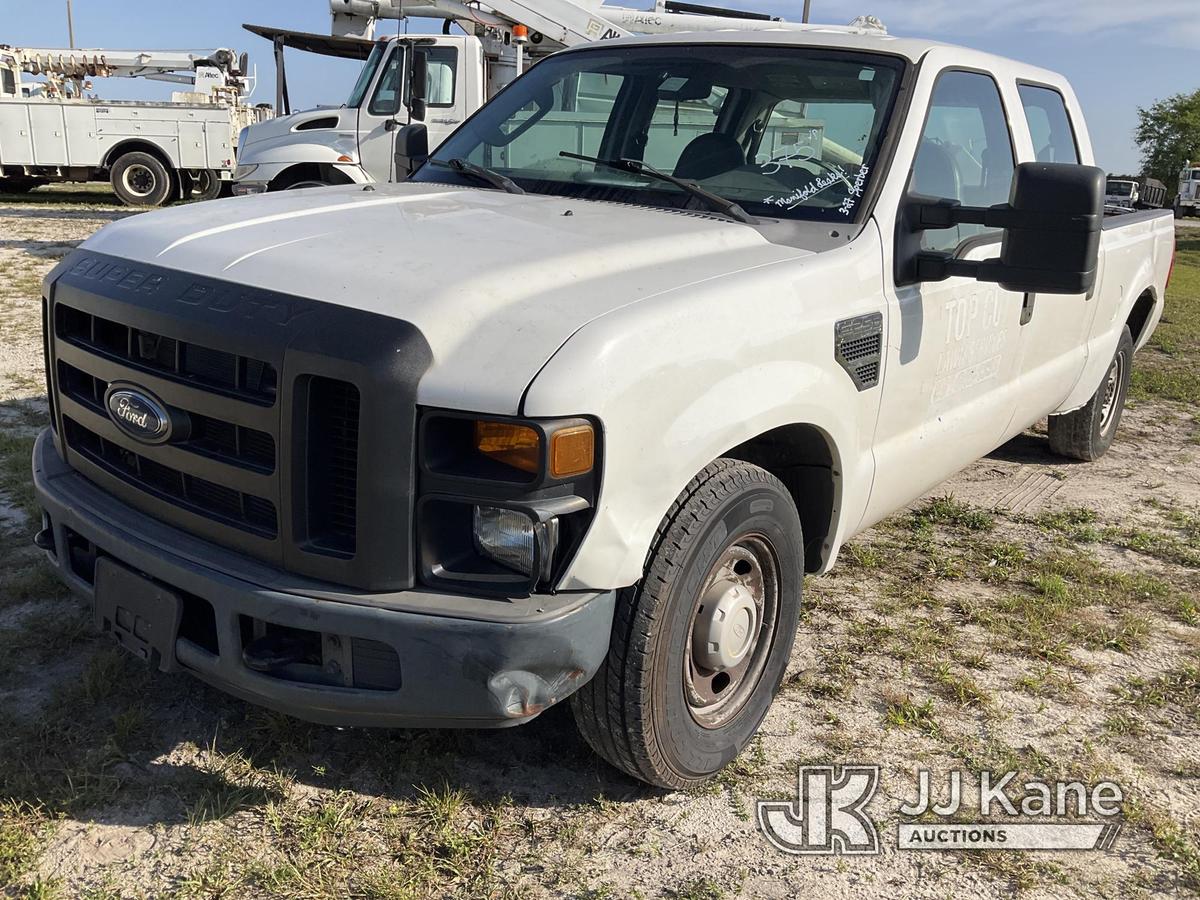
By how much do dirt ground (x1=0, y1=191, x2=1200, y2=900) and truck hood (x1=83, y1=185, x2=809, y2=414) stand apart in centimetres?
118

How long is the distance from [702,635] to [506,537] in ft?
2.43

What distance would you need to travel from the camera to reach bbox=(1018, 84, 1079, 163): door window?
418cm

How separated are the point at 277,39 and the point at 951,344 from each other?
14203mm

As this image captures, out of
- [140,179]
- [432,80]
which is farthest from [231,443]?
[140,179]

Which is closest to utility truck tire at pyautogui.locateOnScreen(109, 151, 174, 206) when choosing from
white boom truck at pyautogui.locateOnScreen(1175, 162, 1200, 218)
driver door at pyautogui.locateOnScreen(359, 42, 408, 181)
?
driver door at pyautogui.locateOnScreen(359, 42, 408, 181)

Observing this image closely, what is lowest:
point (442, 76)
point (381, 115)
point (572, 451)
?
point (572, 451)

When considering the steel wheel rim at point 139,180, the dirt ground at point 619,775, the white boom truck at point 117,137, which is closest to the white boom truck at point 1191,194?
the white boom truck at point 117,137

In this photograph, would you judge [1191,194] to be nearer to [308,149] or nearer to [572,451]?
[308,149]

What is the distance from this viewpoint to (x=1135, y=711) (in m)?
3.28

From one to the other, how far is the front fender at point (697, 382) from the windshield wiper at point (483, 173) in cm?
119

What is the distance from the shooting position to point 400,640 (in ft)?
6.98

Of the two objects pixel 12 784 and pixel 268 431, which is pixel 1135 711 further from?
pixel 12 784

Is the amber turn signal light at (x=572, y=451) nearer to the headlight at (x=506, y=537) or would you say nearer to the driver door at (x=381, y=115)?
the headlight at (x=506, y=537)

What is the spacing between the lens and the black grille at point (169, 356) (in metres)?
2.27
